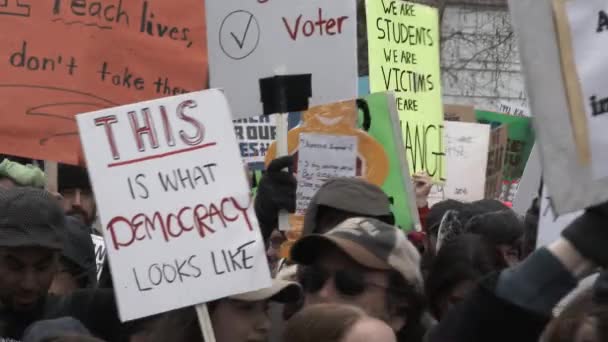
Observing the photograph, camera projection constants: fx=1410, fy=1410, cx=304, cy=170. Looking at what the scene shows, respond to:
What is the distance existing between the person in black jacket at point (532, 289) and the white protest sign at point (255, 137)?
6.35m

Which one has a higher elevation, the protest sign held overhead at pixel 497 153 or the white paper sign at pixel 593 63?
the white paper sign at pixel 593 63

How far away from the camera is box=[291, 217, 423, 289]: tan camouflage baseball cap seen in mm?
4059

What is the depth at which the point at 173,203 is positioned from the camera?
14.4ft

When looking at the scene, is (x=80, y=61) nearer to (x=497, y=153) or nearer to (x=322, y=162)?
(x=322, y=162)

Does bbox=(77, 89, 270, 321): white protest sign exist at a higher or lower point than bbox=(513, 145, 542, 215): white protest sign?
higher

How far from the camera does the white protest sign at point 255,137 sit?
30.1 ft

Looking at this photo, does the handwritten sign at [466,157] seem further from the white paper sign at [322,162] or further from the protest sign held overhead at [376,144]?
the white paper sign at [322,162]

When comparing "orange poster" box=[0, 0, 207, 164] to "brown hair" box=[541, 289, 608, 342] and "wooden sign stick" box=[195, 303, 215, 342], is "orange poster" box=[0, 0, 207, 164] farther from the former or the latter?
"brown hair" box=[541, 289, 608, 342]

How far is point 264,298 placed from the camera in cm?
426

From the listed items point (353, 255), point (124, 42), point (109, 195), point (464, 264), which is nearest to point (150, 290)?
point (109, 195)

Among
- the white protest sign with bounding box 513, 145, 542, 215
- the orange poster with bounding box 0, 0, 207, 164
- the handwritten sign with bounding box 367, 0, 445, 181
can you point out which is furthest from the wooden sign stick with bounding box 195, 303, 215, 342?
the handwritten sign with bounding box 367, 0, 445, 181

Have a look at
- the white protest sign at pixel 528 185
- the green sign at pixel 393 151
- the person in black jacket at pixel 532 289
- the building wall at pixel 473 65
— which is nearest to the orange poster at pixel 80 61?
the green sign at pixel 393 151

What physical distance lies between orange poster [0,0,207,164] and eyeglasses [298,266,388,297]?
215 cm

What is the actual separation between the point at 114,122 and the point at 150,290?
573 mm
